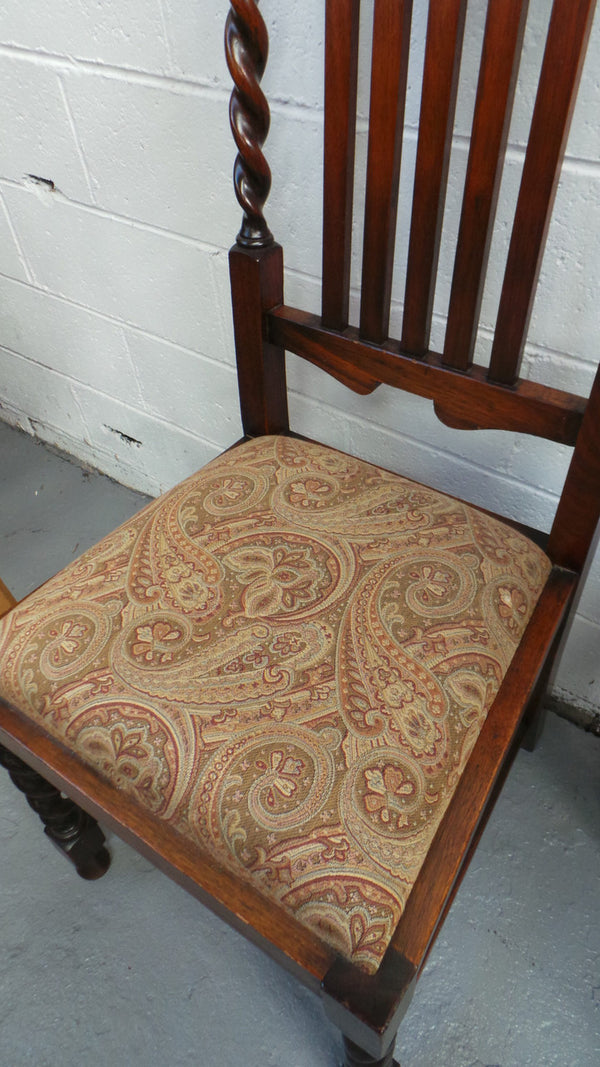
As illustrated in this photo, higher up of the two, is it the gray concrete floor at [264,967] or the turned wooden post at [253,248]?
the turned wooden post at [253,248]

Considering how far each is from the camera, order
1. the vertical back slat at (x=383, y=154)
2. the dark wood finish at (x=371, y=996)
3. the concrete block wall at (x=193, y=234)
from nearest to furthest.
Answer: the dark wood finish at (x=371, y=996), the vertical back slat at (x=383, y=154), the concrete block wall at (x=193, y=234)

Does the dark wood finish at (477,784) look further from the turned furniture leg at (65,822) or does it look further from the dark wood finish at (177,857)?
the turned furniture leg at (65,822)

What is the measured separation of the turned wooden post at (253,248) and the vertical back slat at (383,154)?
0.11 metres

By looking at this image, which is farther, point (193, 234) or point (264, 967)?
point (193, 234)

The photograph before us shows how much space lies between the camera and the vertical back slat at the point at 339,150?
1.94 feet

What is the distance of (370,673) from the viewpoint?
24.0 inches

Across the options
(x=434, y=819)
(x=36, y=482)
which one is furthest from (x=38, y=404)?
(x=434, y=819)

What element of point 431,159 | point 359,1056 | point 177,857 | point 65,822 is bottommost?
point 65,822

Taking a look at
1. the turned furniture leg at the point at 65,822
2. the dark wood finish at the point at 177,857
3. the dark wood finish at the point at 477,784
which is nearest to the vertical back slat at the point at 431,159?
the dark wood finish at the point at 477,784

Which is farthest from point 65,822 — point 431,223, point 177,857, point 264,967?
point 431,223

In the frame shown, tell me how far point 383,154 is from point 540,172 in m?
0.14

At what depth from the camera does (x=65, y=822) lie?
0.89m

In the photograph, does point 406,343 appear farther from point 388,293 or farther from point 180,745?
point 180,745

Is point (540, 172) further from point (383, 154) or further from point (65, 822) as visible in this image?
point (65, 822)
